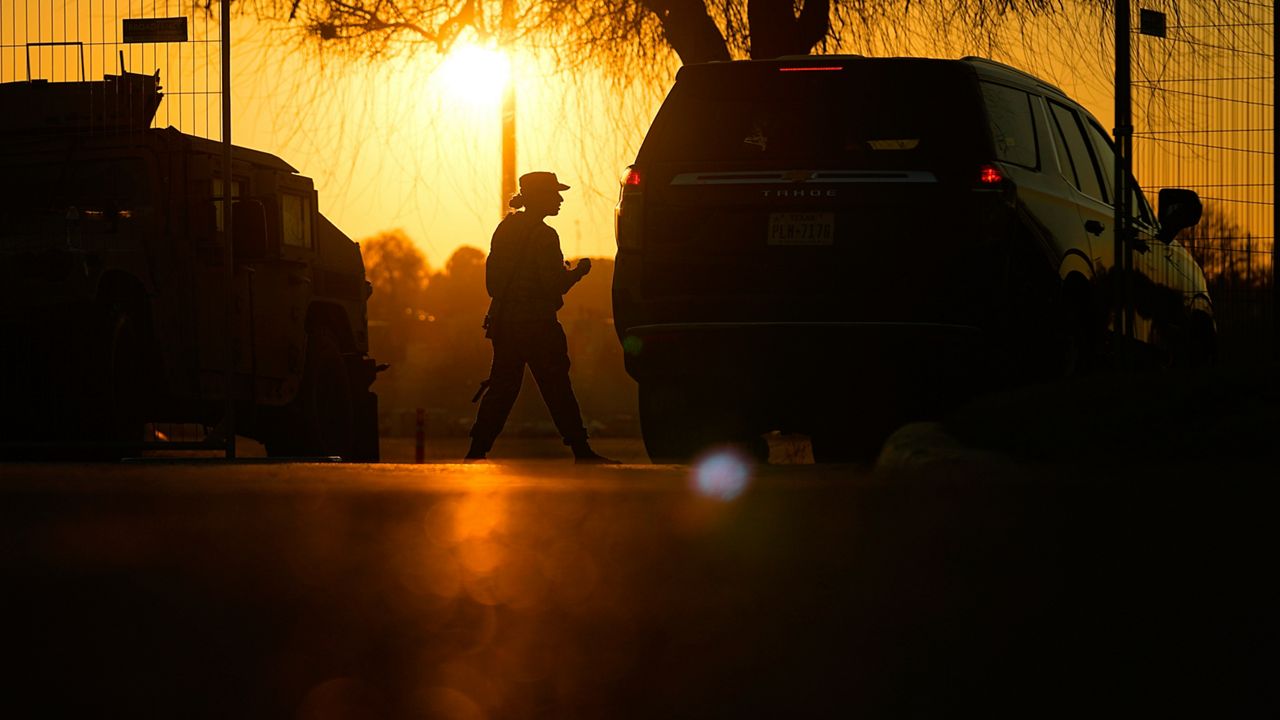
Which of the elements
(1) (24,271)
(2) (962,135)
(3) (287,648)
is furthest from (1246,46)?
(3) (287,648)

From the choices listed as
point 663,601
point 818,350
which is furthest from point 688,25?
point 663,601

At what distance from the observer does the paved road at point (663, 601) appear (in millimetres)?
5055

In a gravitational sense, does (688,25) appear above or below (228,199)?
above

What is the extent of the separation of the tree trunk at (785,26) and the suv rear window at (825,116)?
7.79 meters

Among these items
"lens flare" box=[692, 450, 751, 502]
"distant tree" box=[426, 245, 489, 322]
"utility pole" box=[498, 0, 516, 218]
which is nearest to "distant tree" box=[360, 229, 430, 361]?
"distant tree" box=[426, 245, 489, 322]

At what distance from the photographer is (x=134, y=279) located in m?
14.0

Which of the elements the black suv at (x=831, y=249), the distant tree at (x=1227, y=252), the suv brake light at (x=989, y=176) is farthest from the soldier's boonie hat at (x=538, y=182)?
the distant tree at (x=1227, y=252)

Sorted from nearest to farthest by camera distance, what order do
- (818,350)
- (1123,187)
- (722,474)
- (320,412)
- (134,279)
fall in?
(722,474), (818,350), (1123,187), (134,279), (320,412)

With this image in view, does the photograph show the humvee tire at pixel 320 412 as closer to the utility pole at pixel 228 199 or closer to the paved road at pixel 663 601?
the utility pole at pixel 228 199

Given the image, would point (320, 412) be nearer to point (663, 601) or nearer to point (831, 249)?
point (831, 249)

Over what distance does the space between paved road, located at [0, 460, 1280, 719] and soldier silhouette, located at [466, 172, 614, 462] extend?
4.26 m

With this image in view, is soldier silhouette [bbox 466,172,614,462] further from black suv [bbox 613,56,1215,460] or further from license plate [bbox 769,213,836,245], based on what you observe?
license plate [bbox 769,213,836,245]

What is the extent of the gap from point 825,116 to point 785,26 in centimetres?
808

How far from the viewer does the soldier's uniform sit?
1292 centimetres
